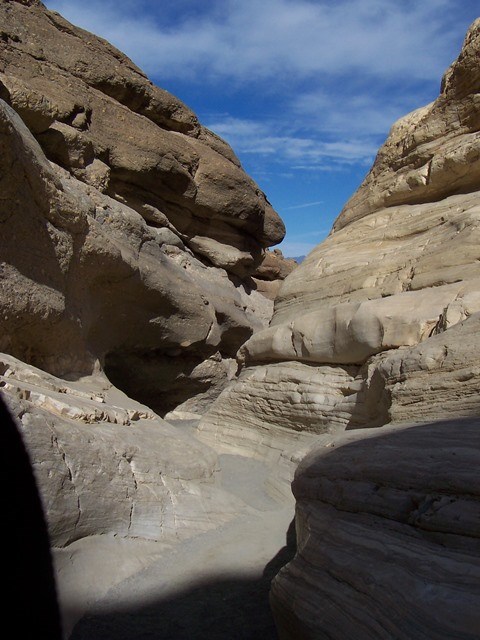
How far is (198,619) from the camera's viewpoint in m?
3.01

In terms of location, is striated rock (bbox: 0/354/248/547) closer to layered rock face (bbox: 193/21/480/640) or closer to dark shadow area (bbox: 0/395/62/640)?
dark shadow area (bbox: 0/395/62/640)

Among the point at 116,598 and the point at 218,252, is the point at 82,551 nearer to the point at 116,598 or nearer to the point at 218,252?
the point at 116,598

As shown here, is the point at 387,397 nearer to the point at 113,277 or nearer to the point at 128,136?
the point at 113,277

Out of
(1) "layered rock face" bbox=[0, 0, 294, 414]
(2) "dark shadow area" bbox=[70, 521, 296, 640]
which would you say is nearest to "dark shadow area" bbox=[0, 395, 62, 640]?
(2) "dark shadow area" bbox=[70, 521, 296, 640]

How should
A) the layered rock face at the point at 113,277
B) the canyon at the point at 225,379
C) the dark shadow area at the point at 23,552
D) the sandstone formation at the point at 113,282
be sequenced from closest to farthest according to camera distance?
the canyon at the point at 225,379 < the dark shadow area at the point at 23,552 < the sandstone formation at the point at 113,282 < the layered rock face at the point at 113,277

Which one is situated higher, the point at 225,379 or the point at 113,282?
the point at 113,282

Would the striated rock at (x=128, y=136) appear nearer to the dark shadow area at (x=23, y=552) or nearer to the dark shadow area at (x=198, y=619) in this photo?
the dark shadow area at (x=23, y=552)

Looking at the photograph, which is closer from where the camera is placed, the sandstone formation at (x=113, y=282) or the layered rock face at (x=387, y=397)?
the layered rock face at (x=387, y=397)

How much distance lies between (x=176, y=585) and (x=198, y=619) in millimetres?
441

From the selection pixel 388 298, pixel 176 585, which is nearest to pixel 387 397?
pixel 388 298

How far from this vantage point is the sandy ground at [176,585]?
292 cm

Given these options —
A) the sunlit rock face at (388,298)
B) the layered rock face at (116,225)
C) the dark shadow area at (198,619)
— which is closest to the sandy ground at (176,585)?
the dark shadow area at (198,619)

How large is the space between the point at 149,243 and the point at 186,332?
193 centimetres

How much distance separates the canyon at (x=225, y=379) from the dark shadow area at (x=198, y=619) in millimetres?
15
